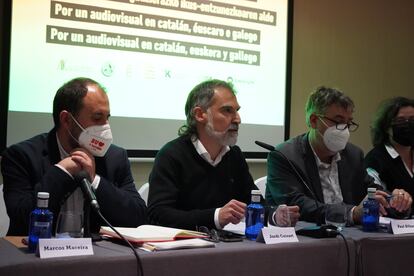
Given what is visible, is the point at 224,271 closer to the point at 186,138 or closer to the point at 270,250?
the point at 270,250

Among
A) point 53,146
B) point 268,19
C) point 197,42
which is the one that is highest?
point 268,19

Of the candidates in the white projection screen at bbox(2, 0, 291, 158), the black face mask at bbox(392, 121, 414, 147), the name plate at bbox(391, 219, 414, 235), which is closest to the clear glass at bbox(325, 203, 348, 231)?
the name plate at bbox(391, 219, 414, 235)

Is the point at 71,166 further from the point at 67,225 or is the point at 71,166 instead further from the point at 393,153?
the point at 393,153

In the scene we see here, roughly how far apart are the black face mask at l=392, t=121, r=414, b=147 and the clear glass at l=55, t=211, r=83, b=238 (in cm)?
224

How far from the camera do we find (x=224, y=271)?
1.52 m

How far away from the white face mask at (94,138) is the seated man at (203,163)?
27 cm

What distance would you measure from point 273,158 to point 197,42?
4.11ft

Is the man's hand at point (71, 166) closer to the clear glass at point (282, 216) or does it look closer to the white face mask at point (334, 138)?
the clear glass at point (282, 216)

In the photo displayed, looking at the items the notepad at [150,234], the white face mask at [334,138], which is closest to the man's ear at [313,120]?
the white face mask at [334,138]

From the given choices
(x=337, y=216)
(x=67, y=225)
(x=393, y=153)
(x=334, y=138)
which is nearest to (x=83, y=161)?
(x=67, y=225)

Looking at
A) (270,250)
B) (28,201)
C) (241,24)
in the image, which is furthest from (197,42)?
(270,250)

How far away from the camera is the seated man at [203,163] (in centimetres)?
220

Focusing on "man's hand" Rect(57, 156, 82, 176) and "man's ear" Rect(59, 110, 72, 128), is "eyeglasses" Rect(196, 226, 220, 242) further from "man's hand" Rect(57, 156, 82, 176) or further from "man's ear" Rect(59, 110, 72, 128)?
"man's ear" Rect(59, 110, 72, 128)

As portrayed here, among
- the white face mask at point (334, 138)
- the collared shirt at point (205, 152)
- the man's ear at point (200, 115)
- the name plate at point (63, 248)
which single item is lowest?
the name plate at point (63, 248)
